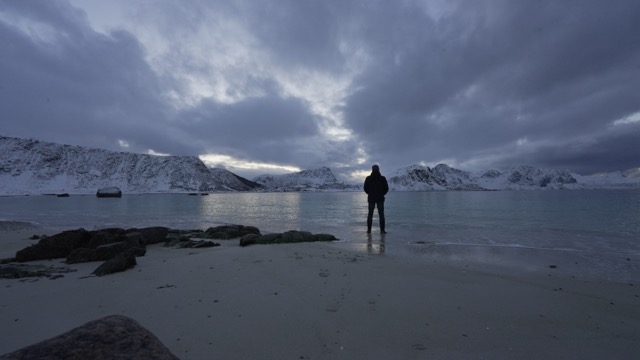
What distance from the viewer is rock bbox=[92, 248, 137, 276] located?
269 inches

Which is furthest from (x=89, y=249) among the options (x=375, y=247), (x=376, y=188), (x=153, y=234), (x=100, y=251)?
(x=376, y=188)

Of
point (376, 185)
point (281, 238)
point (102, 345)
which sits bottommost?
point (281, 238)

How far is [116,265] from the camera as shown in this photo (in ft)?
22.9

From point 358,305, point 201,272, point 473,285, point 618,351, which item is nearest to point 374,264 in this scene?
point 473,285

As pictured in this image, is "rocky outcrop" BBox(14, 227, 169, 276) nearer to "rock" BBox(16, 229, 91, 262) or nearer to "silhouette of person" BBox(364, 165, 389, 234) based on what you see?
"rock" BBox(16, 229, 91, 262)

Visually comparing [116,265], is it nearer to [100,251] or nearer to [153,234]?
[100,251]

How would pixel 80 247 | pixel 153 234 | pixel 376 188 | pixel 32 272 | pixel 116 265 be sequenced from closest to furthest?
pixel 116 265, pixel 32 272, pixel 80 247, pixel 153 234, pixel 376 188

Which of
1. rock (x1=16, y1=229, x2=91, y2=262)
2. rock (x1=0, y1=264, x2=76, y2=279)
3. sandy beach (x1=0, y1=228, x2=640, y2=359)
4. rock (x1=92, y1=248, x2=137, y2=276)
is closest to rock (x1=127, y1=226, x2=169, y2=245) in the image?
rock (x1=16, y1=229, x2=91, y2=262)

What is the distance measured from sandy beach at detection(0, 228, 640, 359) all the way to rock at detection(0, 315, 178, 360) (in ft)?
3.19

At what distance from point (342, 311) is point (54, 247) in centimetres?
974

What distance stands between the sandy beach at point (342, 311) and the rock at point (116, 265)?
30 cm

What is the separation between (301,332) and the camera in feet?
12.3

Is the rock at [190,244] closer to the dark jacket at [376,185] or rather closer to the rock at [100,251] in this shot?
the rock at [100,251]

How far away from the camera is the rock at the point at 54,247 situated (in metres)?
9.05
